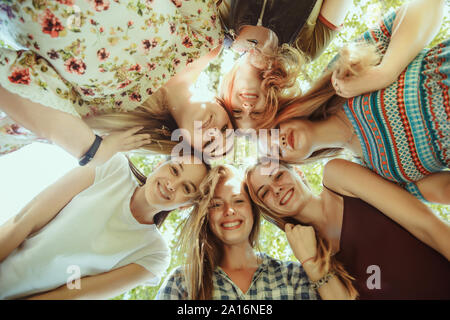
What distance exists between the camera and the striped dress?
1.15m

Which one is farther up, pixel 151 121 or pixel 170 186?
pixel 151 121

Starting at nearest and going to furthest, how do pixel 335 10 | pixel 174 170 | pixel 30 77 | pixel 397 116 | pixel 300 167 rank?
pixel 30 77 < pixel 397 116 < pixel 335 10 < pixel 174 170 < pixel 300 167

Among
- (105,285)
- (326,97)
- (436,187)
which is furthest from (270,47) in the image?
(105,285)

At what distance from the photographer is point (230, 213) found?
4.66ft

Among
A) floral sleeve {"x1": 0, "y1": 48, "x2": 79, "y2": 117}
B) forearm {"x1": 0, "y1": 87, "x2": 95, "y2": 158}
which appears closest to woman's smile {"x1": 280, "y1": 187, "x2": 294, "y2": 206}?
forearm {"x1": 0, "y1": 87, "x2": 95, "y2": 158}

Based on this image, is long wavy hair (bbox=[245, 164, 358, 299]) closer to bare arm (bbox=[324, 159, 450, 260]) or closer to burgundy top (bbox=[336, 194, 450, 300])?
burgundy top (bbox=[336, 194, 450, 300])

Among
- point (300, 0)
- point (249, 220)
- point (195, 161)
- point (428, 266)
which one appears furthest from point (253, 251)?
point (300, 0)

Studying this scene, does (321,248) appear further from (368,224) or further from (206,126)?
(206,126)

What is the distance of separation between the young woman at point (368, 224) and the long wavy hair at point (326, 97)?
19cm

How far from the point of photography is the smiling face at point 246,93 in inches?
55.2

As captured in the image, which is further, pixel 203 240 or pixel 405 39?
pixel 203 240

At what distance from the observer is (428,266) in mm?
1229

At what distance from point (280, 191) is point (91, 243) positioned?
2.79 feet

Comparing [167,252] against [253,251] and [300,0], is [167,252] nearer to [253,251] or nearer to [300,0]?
[253,251]
